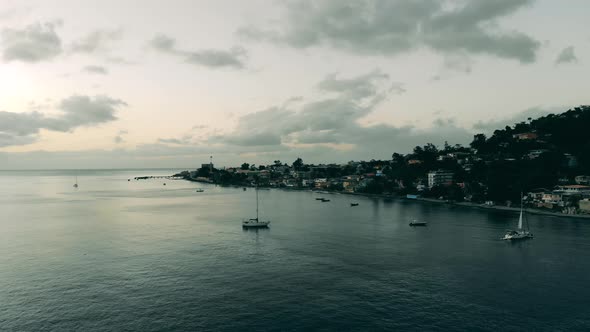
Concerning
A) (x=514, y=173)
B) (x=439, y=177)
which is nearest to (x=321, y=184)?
(x=439, y=177)

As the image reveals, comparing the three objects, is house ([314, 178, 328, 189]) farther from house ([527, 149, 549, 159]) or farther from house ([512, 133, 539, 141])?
house ([527, 149, 549, 159])

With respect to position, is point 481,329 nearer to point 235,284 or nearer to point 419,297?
point 419,297

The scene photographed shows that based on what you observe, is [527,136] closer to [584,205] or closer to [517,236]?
[584,205]

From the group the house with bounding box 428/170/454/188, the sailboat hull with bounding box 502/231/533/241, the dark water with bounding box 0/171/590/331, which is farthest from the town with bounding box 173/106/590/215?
the sailboat hull with bounding box 502/231/533/241

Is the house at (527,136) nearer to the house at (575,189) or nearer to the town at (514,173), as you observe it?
the town at (514,173)

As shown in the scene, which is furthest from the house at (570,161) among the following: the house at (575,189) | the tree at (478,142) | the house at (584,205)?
the tree at (478,142)
